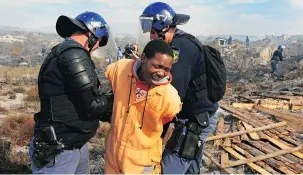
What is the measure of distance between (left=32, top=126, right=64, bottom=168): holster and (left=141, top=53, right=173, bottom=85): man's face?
89 cm

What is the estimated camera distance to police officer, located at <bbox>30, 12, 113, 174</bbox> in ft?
8.20

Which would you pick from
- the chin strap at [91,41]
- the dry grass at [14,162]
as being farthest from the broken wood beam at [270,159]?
the chin strap at [91,41]

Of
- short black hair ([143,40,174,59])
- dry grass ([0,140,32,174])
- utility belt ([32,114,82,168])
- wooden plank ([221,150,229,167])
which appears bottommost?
wooden plank ([221,150,229,167])

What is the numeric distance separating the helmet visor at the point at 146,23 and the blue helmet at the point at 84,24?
1.12 feet

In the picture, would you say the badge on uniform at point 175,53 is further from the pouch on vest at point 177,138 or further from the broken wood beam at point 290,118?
the broken wood beam at point 290,118

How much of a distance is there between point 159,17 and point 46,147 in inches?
56.6

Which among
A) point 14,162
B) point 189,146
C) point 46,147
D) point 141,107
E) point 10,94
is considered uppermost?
point 141,107

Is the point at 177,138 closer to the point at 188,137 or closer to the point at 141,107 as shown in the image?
the point at 188,137

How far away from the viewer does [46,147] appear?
8.61ft

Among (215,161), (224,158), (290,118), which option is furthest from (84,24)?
(290,118)

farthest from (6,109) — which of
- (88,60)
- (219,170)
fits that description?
(88,60)

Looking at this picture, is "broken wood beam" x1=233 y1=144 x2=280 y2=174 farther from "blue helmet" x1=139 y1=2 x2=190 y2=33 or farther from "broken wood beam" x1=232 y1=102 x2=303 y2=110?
"broken wood beam" x1=232 y1=102 x2=303 y2=110

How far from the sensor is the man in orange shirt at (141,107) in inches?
95.2

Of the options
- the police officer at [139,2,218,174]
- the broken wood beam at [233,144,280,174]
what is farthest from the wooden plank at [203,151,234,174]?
the police officer at [139,2,218,174]
